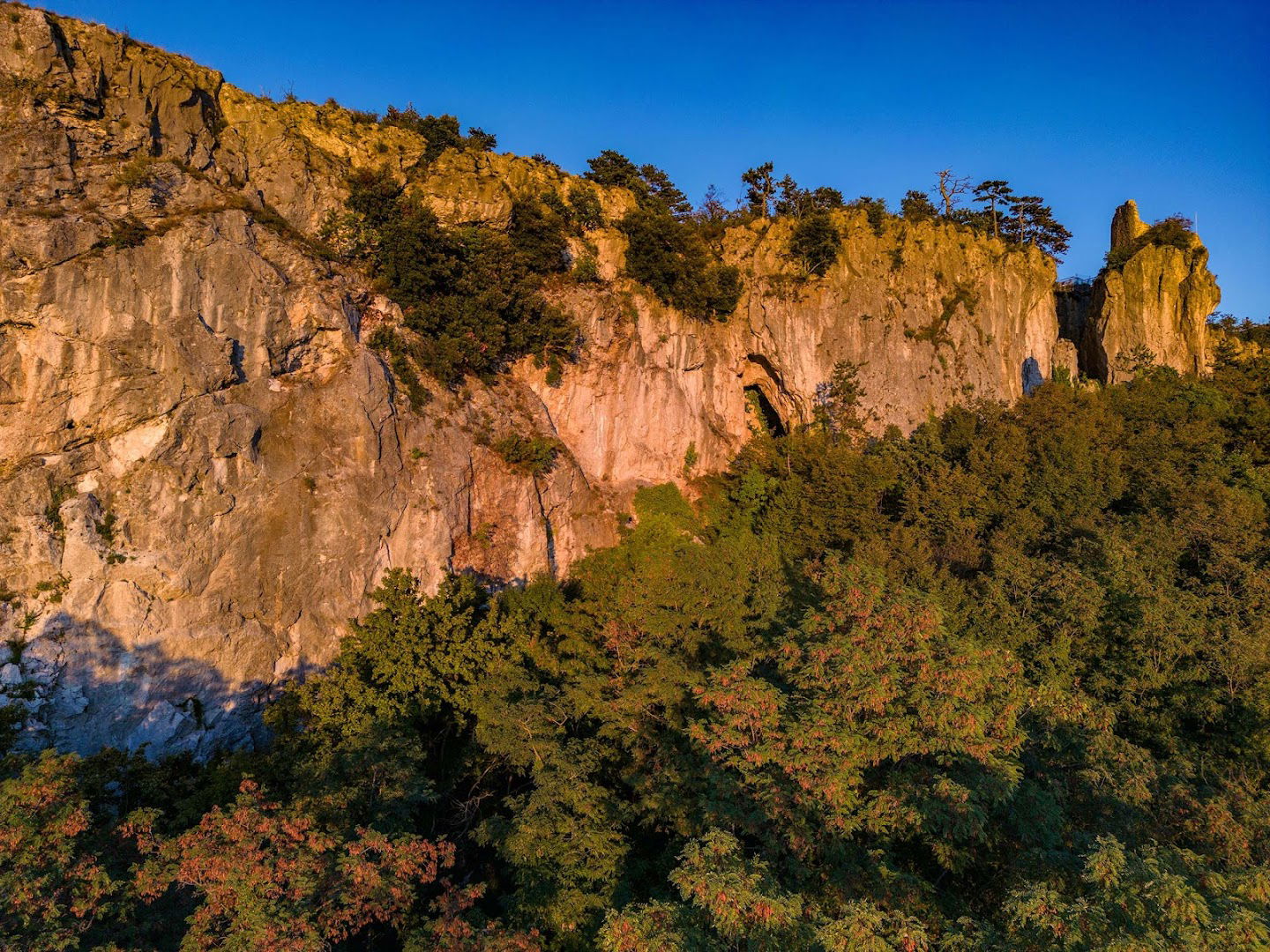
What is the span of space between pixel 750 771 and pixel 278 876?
780 cm

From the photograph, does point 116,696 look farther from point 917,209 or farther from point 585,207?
point 917,209

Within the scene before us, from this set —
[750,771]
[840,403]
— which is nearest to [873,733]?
[750,771]

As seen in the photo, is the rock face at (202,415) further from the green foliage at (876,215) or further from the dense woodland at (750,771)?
the green foliage at (876,215)

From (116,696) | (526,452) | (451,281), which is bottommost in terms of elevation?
(116,696)

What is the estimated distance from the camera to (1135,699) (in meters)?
18.5

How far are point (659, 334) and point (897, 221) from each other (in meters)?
16.5

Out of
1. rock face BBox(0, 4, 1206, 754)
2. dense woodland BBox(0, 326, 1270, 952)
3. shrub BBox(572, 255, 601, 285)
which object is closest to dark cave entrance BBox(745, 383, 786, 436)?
shrub BBox(572, 255, 601, 285)

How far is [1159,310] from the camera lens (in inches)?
1599

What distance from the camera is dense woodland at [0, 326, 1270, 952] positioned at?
9391 millimetres

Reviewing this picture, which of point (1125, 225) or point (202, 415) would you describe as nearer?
point (202, 415)

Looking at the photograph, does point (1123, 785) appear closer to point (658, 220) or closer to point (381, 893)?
point (381, 893)

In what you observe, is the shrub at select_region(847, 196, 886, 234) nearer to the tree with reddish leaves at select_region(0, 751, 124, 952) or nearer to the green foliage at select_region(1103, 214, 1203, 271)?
the green foliage at select_region(1103, 214, 1203, 271)

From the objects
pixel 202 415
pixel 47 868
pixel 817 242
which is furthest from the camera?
pixel 817 242

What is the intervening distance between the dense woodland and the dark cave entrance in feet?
45.5
